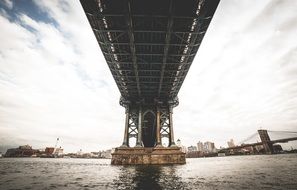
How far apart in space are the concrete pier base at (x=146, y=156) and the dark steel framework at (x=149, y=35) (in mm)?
2134

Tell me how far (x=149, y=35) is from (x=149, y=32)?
0.95 meters

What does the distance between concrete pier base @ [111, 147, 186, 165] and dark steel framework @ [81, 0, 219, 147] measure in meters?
2.13

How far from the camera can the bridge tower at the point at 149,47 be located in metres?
12.0

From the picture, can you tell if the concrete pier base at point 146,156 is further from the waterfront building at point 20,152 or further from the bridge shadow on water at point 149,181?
the waterfront building at point 20,152

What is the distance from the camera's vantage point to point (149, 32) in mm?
13961

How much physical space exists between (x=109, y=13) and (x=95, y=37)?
2.96m

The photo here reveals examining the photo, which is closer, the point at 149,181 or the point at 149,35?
the point at 149,181

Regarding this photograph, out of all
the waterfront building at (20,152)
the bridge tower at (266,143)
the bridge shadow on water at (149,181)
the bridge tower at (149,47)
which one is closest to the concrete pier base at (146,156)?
the bridge tower at (149,47)

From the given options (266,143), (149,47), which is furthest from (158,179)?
(266,143)

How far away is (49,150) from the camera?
15638cm

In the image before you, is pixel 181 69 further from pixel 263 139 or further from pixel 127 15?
pixel 263 139

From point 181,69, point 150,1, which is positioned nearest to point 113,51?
point 150,1

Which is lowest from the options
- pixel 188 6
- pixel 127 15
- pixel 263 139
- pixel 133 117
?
pixel 133 117

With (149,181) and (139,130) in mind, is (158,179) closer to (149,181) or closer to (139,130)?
(149,181)
